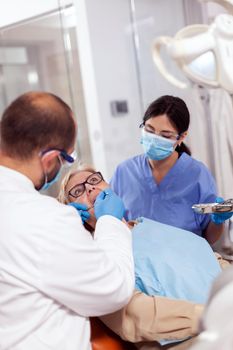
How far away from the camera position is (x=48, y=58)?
6.53 ft

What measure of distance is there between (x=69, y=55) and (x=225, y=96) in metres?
0.72

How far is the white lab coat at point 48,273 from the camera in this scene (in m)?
0.93

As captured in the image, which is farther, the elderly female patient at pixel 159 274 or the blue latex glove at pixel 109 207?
the blue latex glove at pixel 109 207

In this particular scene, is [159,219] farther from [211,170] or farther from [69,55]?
[69,55]

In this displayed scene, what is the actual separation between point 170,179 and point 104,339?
1.98ft

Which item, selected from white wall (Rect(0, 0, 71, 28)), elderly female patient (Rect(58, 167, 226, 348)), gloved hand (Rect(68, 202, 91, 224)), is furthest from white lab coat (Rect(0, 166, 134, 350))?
white wall (Rect(0, 0, 71, 28))

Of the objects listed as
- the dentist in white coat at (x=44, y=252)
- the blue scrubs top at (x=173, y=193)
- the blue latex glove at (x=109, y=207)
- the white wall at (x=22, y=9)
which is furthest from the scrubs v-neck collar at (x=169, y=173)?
the white wall at (x=22, y=9)

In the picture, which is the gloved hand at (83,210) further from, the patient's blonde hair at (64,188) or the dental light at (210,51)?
the dental light at (210,51)

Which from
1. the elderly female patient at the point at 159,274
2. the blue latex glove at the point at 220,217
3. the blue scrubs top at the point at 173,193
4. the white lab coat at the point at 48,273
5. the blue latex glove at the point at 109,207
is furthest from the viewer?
the blue scrubs top at the point at 173,193

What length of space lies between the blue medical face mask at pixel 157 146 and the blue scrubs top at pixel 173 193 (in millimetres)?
85

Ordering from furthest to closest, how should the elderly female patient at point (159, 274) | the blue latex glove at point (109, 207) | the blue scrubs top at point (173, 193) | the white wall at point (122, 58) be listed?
1. the white wall at point (122, 58)
2. the blue scrubs top at point (173, 193)
3. the blue latex glove at point (109, 207)
4. the elderly female patient at point (159, 274)

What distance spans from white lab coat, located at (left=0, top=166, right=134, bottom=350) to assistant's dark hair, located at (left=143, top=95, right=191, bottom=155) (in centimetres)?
58

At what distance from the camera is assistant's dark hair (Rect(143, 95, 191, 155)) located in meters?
1.47

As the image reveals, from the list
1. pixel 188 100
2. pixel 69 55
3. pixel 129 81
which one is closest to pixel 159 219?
pixel 188 100
